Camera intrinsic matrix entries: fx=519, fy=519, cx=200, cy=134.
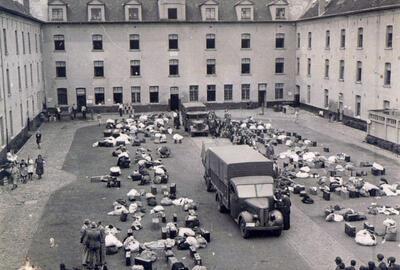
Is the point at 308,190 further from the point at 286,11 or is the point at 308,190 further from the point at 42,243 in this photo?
the point at 286,11

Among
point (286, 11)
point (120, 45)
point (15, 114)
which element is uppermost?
point (286, 11)

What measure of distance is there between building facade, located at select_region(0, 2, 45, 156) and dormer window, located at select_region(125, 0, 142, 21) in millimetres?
9633

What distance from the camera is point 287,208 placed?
21500 mm

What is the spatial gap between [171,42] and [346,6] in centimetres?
1982

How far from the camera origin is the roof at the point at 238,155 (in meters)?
22.9

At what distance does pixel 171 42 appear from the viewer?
59.5 metres

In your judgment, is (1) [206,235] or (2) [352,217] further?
(2) [352,217]

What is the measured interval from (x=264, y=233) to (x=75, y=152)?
20.9 meters

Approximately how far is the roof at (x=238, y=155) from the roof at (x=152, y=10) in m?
36.1

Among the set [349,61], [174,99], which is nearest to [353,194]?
[349,61]

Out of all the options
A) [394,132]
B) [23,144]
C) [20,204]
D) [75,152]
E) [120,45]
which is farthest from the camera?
[120,45]

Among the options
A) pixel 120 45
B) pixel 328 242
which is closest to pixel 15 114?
pixel 120 45

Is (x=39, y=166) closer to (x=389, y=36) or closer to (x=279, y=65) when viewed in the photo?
(x=389, y=36)

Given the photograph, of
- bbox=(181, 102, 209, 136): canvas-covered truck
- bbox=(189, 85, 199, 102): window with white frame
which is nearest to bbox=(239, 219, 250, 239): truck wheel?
bbox=(181, 102, 209, 136): canvas-covered truck
